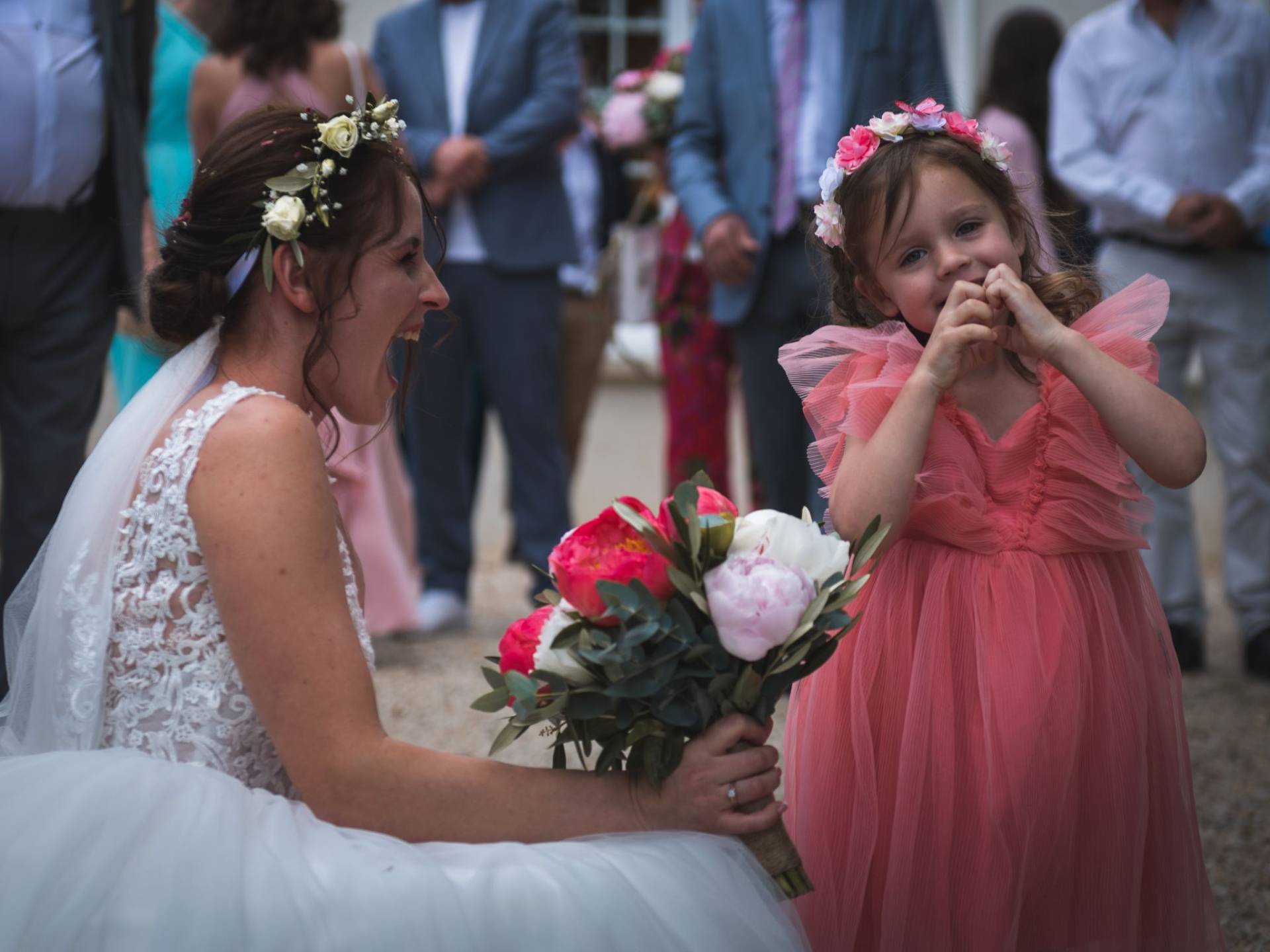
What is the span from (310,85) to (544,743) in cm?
237

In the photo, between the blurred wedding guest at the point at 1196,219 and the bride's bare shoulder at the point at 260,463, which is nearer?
the bride's bare shoulder at the point at 260,463

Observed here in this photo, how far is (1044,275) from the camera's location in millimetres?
2457

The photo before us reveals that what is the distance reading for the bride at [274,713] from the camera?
1.68 metres

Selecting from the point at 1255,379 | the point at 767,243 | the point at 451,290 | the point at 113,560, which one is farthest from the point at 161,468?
the point at 1255,379

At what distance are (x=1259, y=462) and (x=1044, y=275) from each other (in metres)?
2.51

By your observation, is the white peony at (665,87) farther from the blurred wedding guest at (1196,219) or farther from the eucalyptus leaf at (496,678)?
the eucalyptus leaf at (496,678)

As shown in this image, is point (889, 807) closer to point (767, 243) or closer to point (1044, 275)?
point (1044, 275)

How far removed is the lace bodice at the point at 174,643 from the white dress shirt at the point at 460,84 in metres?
3.24

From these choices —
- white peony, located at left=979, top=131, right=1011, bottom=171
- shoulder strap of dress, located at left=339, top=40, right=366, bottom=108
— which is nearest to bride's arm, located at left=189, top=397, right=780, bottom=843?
white peony, located at left=979, top=131, right=1011, bottom=171

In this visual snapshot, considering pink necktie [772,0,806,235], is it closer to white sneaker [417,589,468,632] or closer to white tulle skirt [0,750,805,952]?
white sneaker [417,589,468,632]

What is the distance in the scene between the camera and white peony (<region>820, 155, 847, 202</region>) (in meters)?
2.40

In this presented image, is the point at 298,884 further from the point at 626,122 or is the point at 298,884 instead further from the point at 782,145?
the point at 626,122

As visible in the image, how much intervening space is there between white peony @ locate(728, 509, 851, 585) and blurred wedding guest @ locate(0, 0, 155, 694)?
2256 millimetres

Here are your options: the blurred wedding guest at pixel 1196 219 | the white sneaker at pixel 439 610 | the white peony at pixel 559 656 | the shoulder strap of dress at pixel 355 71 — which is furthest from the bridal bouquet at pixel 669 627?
the white sneaker at pixel 439 610
